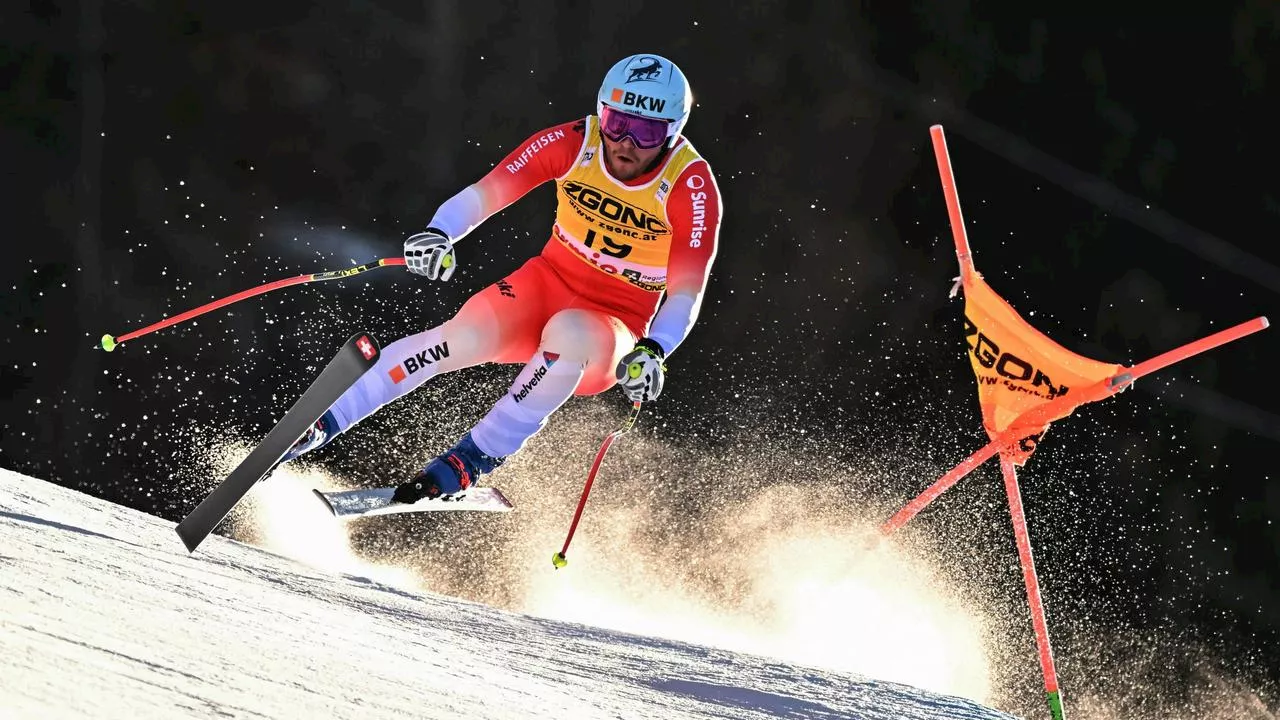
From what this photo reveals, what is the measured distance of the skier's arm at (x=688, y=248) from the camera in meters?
4.47

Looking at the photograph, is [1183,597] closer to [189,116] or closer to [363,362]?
[363,362]

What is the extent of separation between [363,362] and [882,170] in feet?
15.0

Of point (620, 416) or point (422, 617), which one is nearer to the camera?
point (422, 617)

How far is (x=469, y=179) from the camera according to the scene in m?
7.14

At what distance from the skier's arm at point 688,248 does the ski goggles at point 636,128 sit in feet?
A: 0.58

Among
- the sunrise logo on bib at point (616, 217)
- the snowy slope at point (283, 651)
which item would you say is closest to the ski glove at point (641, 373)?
the sunrise logo on bib at point (616, 217)

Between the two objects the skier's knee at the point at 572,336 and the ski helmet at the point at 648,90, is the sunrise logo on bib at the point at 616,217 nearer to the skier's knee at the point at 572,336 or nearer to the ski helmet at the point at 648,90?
the ski helmet at the point at 648,90

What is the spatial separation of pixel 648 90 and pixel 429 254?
983 mm

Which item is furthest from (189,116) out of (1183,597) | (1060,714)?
(1183,597)

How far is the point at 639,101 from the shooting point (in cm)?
448

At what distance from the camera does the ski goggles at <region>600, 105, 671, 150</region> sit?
4.50 m

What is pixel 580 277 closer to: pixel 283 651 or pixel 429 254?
pixel 429 254

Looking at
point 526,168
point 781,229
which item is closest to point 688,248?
point 526,168

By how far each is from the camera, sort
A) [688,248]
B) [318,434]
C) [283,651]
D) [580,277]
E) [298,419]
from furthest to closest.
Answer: [580,277]
[688,248]
[318,434]
[298,419]
[283,651]
